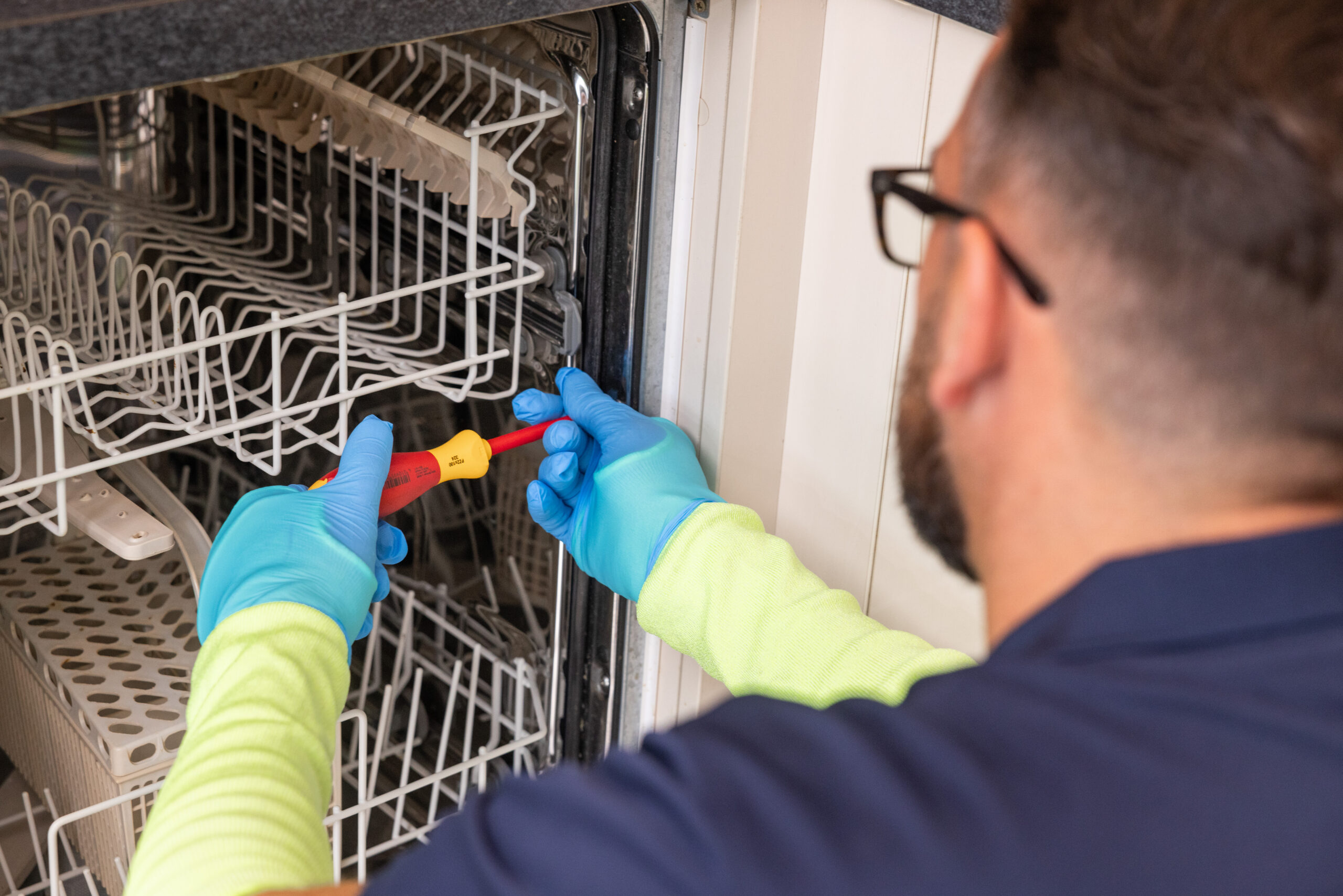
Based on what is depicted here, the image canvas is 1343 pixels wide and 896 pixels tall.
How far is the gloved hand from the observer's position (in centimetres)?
94

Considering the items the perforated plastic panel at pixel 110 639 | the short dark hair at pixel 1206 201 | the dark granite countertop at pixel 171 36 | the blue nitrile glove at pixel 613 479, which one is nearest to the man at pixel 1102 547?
the short dark hair at pixel 1206 201

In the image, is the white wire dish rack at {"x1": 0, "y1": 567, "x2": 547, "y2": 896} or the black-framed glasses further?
the white wire dish rack at {"x1": 0, "y1": 567, "x2": 547, "y2": 896}

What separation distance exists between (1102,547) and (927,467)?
0.14 m

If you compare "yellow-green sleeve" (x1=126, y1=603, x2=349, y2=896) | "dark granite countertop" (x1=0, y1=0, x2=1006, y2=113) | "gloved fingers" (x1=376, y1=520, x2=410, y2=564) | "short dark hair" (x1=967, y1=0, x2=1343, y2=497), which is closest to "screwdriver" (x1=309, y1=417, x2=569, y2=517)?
"gloved fingers" (x1=376, y1=520, x2=410, y2=564)

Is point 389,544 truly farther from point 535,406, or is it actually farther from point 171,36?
point 171,36

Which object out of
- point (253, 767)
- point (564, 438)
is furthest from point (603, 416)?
point (253, 767)

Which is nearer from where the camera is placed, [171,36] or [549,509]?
[171,36]

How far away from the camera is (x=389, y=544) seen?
3.52 ft

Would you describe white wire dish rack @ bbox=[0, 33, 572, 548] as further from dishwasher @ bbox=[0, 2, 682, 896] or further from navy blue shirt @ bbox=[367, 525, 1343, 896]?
navy blue shirt @ bbox=[367, 525, 1343, 896]

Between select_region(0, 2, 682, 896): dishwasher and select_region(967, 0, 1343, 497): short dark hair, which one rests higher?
select_region(967, 0, 1343, 497): short dark hair

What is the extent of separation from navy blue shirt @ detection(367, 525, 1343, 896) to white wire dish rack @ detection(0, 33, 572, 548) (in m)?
0.51

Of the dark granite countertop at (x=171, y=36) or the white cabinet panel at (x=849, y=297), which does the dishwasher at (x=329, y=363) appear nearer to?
the dark granite countertop at (x=171, y=36)

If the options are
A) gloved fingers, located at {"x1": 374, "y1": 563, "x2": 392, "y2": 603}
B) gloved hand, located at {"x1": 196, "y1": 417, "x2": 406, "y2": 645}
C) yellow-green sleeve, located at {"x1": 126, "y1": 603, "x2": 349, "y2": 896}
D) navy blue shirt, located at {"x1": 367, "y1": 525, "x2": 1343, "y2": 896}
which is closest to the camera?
navy blue shirt, located at {"x1": 367, "y1": 525, "x2": 1343, "y2": 896}

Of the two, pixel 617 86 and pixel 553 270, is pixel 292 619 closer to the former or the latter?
pixel 553 270
